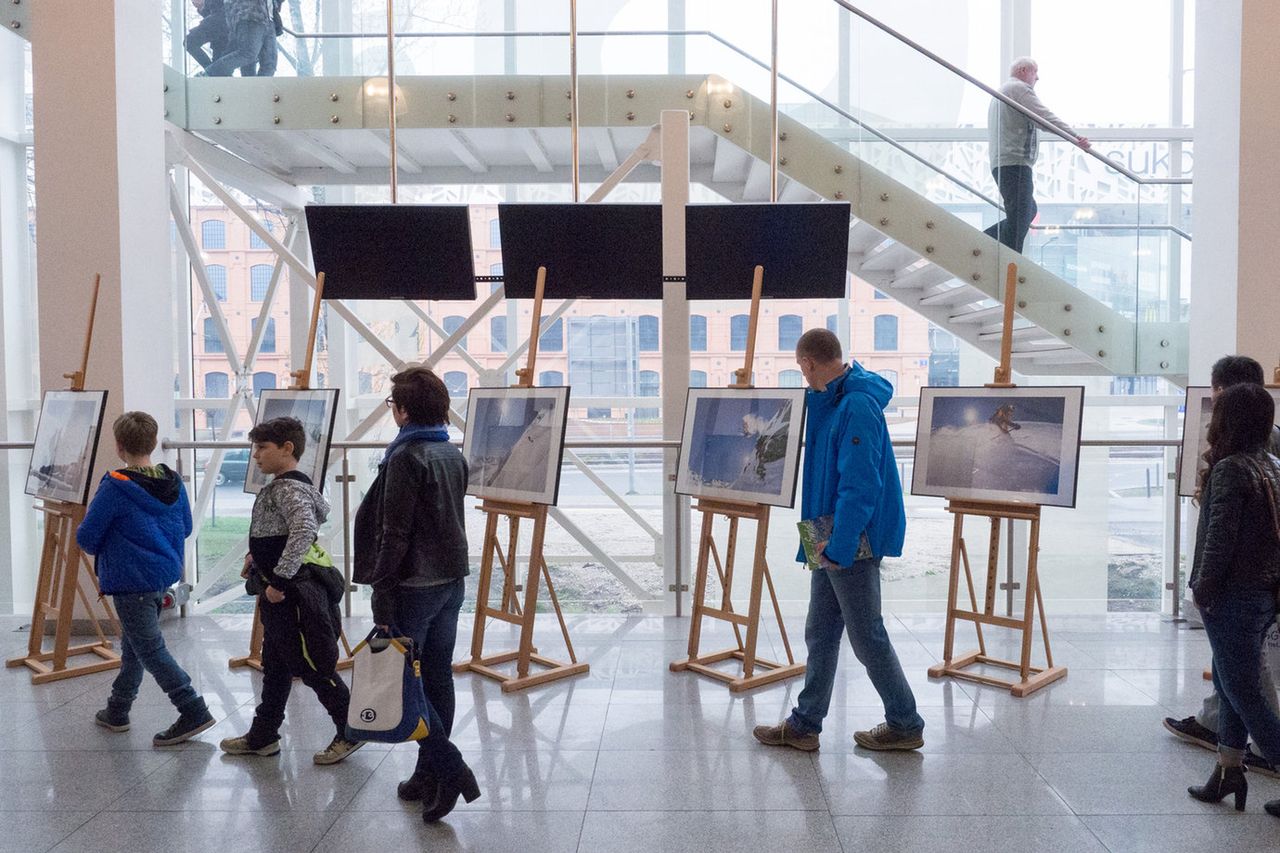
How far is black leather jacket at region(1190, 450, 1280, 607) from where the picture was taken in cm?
317

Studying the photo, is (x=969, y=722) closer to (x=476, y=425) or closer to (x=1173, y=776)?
(x=1173, y=776)

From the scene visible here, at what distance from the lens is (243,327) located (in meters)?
12.0

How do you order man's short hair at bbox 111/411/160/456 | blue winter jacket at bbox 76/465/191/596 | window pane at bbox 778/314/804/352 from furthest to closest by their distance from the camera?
window pane at bbox 778/314/804/352 → man's short hair at bbox 111/411/160/456 → blue winter jacket at bbox 76/465/191/596

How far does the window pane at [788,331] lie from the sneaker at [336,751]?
8.45 meters

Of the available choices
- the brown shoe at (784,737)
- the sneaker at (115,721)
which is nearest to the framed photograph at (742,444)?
the brown shoe at (784,737)

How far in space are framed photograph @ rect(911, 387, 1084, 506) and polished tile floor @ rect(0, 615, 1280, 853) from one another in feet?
3.09

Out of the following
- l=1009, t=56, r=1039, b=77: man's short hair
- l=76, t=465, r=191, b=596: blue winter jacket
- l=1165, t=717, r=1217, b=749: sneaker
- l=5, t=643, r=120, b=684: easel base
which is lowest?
l=5, t=643, r=120, b=684: easel base

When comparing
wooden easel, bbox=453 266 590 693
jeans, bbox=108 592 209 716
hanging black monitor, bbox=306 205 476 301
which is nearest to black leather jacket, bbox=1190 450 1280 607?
wooden easel, bbox=453 266 590 693

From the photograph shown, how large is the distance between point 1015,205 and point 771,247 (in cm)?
308

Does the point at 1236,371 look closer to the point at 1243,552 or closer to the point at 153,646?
the point at 1243,552

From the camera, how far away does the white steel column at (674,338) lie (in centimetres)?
600

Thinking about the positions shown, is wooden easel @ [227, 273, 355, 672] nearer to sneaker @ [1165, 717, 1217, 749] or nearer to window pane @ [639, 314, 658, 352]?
sneaker @ [1165, 717, 1217, 749]

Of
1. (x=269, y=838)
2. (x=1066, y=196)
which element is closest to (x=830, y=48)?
(x=1066, y=196)

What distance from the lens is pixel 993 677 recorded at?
4.88 m
